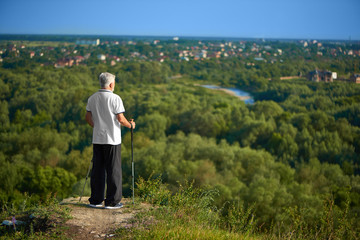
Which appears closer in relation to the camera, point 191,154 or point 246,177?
point 246,177

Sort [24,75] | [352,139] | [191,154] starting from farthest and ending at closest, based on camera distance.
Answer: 1. [24,75]
2. [352,139]
3. [191,154]

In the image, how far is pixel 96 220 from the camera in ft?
12.9

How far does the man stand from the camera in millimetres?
3992

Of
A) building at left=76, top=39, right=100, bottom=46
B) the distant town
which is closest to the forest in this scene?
the distant town

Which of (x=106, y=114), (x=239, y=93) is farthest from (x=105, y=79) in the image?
(x=239, y=93)

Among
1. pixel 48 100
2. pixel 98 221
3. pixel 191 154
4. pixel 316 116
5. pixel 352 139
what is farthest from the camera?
pixel 48 100

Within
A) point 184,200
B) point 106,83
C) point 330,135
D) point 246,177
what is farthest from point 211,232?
point 330,135

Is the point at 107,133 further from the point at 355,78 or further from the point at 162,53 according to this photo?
the point at 162,53

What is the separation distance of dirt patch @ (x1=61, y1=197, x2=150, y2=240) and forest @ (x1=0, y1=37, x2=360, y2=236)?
0.76 m

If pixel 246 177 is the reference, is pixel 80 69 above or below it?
above

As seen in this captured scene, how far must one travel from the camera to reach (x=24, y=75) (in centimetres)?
4288

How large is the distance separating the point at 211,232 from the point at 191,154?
1811 centimetres

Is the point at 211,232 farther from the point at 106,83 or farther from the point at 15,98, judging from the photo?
the point at 15,98

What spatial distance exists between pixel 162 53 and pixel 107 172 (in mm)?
79656
